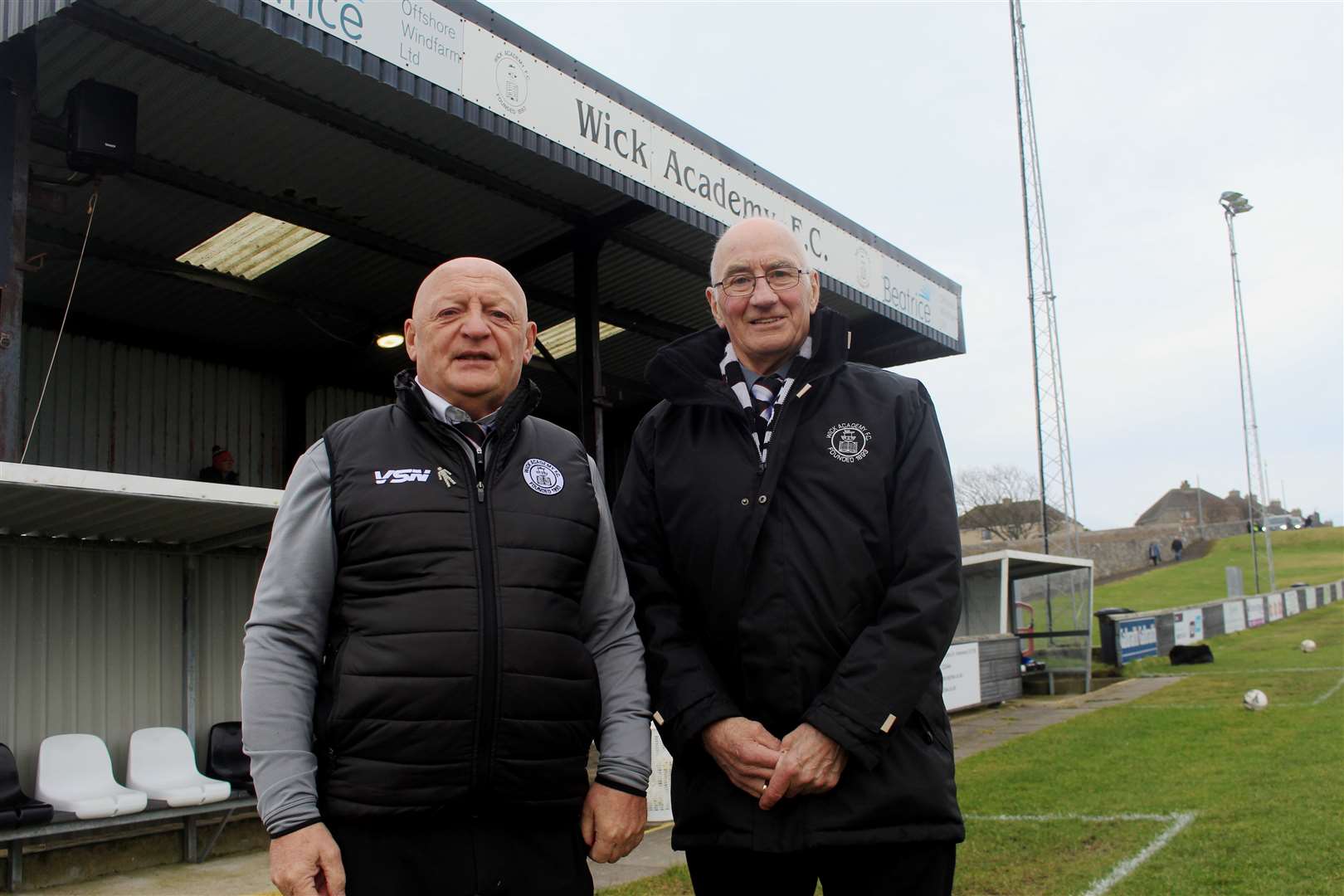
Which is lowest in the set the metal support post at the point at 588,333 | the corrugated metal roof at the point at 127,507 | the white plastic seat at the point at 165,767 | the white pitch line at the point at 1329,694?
the white pitch line at the point at 1329,694

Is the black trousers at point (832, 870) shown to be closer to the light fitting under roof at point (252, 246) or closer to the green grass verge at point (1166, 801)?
the green grass verge at point (1166, 801)

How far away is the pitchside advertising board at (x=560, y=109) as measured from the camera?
766 cm

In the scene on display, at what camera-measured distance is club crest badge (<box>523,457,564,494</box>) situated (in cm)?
232

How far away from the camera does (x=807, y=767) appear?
2.13 metres

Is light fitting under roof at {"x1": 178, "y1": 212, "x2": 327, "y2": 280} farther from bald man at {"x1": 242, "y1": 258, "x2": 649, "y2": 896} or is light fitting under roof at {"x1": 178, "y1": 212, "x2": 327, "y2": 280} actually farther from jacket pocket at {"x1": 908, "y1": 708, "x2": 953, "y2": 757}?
jacket pocket at {"x1": 908, "y1": 708, "x2": 953, "y2": 757}

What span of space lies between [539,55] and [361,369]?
26.3 feet

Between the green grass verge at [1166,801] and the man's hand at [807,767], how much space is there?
3796 mm

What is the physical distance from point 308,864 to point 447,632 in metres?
0.49

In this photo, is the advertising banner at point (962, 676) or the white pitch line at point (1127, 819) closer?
the white pitch line at point (1127, 819)

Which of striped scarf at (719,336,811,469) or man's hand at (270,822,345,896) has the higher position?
striped scarf at (719,336,811,469)

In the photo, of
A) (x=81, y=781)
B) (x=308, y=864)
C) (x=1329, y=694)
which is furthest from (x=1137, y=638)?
(x=308, y=864)

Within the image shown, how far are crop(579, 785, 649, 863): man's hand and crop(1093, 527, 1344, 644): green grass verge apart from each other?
29.5 meters

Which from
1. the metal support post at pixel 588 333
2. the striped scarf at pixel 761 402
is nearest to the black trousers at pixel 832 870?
the striped scarf at pixel 761 402

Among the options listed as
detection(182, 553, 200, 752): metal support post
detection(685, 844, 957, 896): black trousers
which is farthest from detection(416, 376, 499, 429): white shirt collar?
detection(182, 553, 200, 752): metal support post
